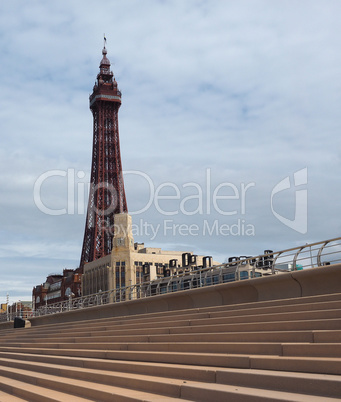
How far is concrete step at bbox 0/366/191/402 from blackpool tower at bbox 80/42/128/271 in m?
90.8

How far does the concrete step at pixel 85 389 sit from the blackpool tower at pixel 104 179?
298 ft

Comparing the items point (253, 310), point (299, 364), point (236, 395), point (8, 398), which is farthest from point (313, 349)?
point (8, 398)

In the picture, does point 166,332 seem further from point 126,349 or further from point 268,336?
point 268,336

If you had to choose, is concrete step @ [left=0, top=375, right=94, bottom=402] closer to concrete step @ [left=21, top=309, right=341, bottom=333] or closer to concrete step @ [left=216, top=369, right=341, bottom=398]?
concrete step @ [left=216, top=369, right=341, bottom=398]

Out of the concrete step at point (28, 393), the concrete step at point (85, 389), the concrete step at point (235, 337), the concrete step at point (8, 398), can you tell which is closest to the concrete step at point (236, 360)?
the concrete step at point (235, 337)

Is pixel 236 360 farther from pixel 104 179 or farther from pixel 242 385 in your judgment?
pixel 104 179

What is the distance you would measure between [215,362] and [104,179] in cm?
9856

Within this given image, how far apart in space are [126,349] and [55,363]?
2.64 m

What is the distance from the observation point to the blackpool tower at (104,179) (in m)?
103

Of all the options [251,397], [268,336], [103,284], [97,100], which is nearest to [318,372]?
[251,397]

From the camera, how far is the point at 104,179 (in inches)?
4144

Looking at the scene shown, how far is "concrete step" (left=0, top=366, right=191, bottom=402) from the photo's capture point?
7.29 metres

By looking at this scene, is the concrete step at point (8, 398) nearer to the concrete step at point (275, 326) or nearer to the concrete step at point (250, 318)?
the concrete step at point (275, 326)

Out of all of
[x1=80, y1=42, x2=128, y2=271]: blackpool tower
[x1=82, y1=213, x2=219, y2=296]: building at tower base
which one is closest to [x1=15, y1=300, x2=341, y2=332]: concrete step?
[x1=82, y1=213, x2=219, y2=296]: building at tower base
